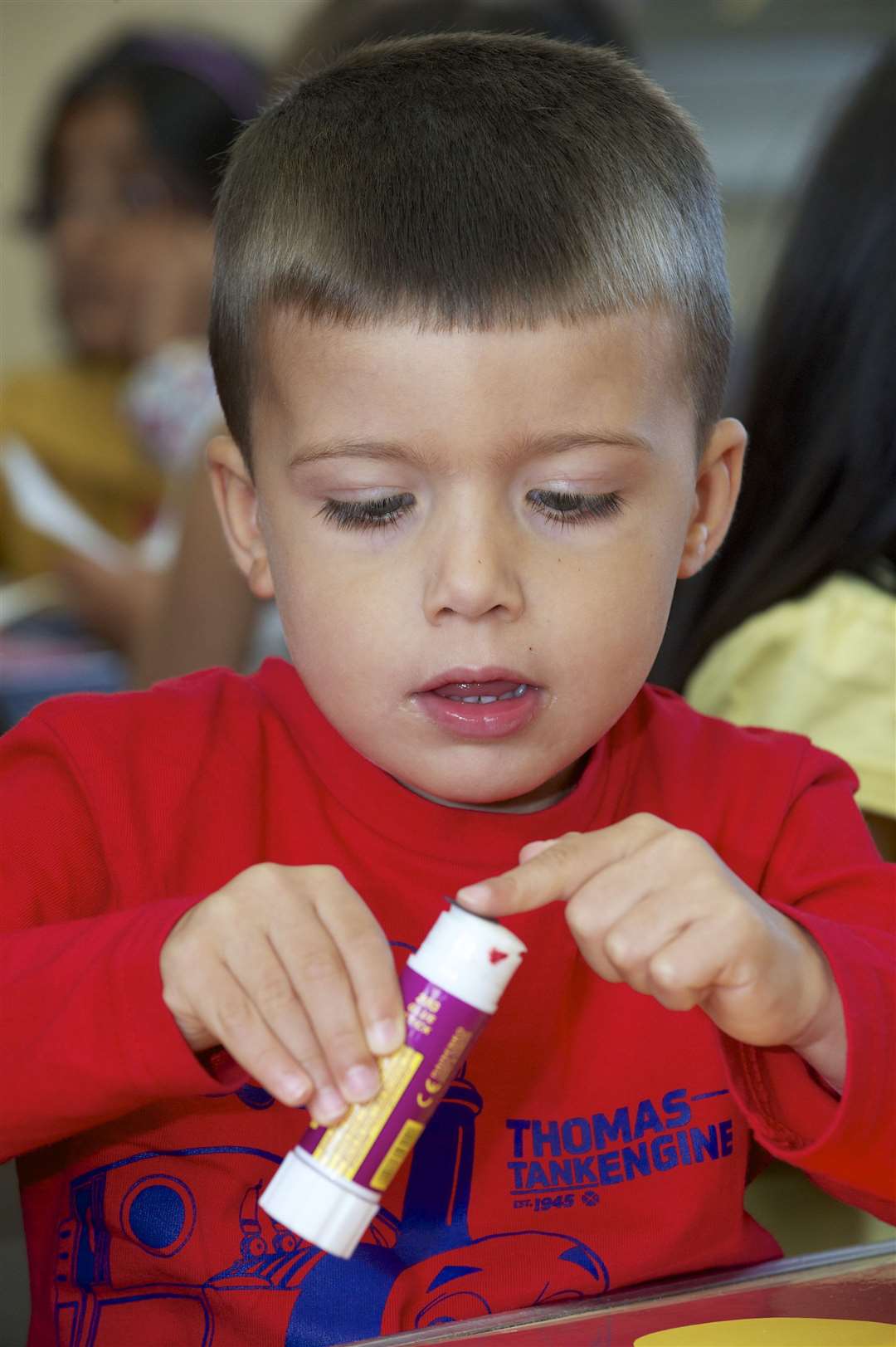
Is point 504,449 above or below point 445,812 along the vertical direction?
above

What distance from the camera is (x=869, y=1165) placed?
0.77m

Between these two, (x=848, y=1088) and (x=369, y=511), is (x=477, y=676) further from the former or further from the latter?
(x=848, y=1088)

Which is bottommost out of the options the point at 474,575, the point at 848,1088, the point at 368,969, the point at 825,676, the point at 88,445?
the point at 88,445

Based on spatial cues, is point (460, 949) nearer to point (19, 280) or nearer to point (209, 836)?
point (209, 836)

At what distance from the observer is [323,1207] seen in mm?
629

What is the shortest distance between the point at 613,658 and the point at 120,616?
160 centimetres

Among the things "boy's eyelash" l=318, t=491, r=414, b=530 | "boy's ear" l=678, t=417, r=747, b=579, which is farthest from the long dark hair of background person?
"boy's eyelash" l=318, t=491, r=414, b=530

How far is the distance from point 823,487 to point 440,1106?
78 centimetres

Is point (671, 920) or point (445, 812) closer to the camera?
point (671, 920)

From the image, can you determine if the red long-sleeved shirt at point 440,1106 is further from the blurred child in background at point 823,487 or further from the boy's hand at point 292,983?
the blurred child in background at point 823,487

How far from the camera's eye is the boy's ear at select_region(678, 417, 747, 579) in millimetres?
937

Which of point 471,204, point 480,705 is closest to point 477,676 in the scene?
point 480,705

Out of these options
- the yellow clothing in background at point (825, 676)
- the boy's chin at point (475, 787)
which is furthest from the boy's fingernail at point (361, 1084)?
the yellow clothing in background at point (825, 676)

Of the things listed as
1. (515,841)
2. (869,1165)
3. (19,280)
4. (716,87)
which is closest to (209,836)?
(515,841)
